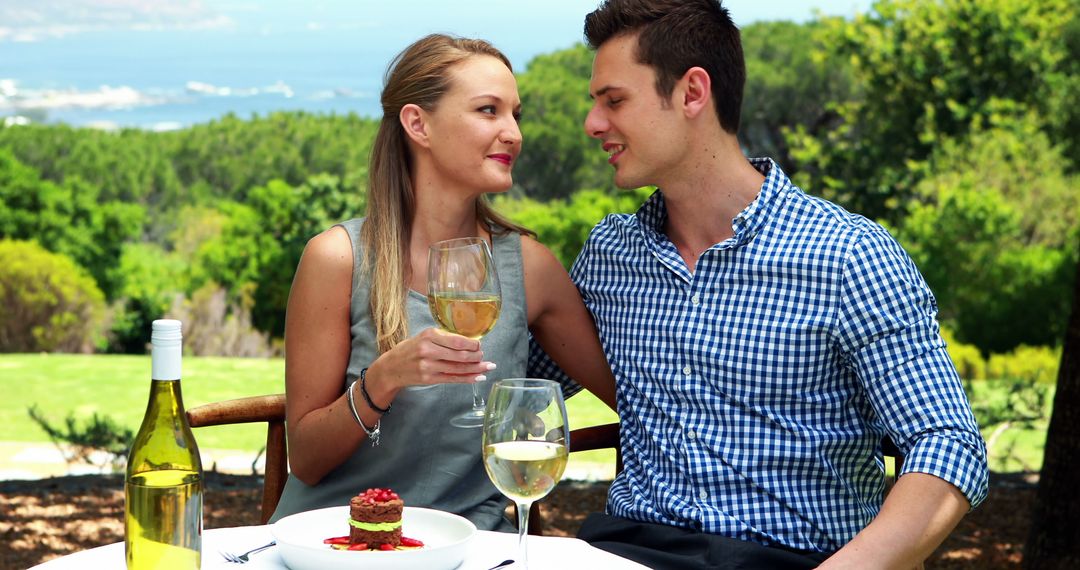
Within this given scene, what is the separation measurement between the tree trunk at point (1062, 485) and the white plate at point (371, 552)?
276cm

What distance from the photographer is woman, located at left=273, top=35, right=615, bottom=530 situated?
2.31 m

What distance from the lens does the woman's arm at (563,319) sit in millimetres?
2506

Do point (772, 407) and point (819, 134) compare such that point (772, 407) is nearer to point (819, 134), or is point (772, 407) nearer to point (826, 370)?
point (826, 370)

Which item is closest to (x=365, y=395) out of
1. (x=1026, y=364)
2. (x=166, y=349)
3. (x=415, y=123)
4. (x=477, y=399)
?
(x=477, y=399)

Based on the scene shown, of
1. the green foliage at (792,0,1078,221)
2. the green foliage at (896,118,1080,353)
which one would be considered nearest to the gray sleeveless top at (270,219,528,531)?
the green foliage at (896,118,1080,353)

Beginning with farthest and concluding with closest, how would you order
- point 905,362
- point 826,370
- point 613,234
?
point 613,234 → point 826,370 → point 905,362

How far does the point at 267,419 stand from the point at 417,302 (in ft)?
1.29

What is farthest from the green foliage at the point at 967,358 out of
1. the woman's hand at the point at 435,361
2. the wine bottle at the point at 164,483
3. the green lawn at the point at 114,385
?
the wine bottle at the point at 164,483

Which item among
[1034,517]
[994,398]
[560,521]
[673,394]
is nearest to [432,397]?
[673,394]

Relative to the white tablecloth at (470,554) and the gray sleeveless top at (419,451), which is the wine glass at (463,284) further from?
the gray sleeveless top at (419,451)

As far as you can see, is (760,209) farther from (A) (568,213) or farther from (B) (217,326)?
(B) (217,326)

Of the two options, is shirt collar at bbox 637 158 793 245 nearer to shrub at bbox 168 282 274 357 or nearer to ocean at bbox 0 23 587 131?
shrub at bbox 168 282 274 357

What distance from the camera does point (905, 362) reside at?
2.04m

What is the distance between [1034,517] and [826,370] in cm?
226
